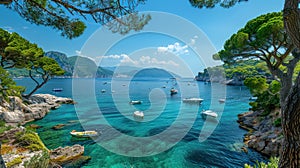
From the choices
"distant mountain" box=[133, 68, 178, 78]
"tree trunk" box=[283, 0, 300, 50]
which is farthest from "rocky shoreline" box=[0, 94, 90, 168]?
"distant mountain" box=[133, 68, 178, 78]

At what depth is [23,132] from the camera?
21.9ft

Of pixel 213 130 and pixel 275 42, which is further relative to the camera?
pixel 213 130

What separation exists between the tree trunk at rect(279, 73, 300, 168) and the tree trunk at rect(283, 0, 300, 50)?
0.45 metres

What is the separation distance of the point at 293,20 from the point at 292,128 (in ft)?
3.79

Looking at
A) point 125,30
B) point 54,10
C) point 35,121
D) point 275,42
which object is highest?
point 275,42

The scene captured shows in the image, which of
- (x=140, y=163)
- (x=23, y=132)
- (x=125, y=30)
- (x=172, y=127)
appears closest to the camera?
(x=125, y=30)

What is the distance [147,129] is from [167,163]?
476cm

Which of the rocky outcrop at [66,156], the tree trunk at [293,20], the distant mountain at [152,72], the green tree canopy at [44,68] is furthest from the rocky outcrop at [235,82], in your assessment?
the tree trunk at [293,20]

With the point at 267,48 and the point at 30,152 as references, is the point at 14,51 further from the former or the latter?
the point at 267,48

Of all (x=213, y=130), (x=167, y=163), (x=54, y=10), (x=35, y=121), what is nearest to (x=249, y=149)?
(x=213, y=130)

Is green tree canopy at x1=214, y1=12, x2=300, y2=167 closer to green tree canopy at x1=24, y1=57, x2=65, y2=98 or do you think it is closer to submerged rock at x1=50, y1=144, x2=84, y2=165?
submerged rock at x1=50, y1=144, x2=84, y2=165

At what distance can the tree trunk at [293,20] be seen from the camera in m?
1.57

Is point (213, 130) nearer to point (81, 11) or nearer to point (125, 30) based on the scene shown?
point (125, 30)

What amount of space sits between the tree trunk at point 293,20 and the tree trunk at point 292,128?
452 mm
